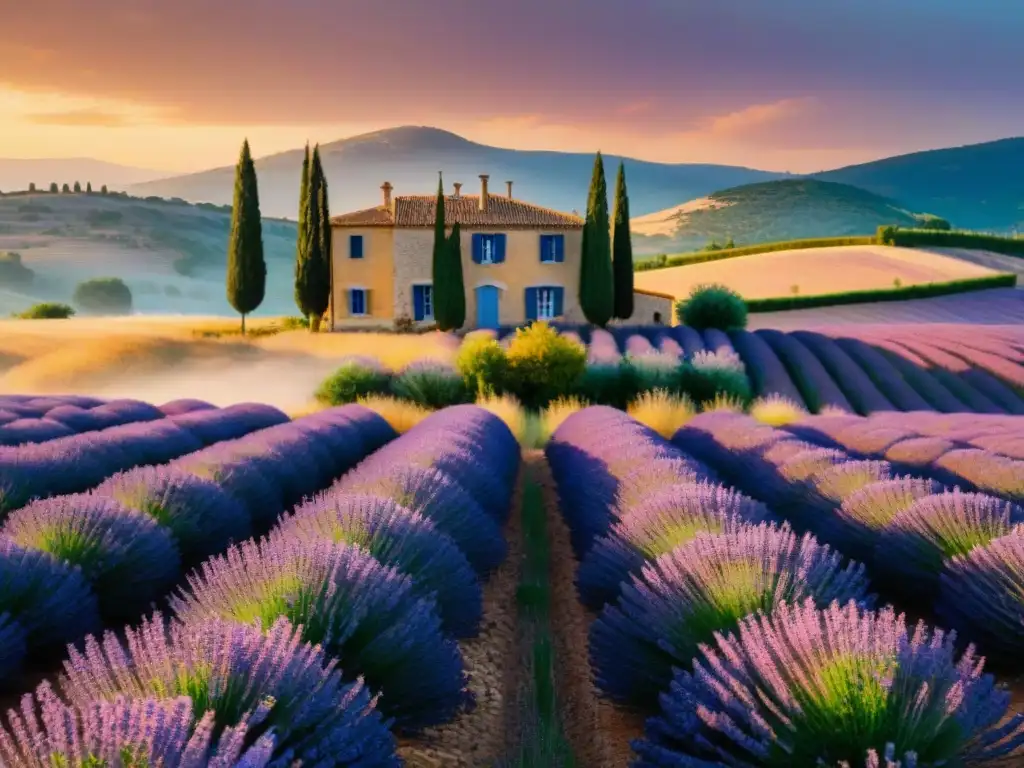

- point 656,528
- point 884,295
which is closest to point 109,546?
point 656,528

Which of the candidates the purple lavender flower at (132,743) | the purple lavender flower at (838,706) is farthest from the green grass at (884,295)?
the purple lavender flower at (132,743)

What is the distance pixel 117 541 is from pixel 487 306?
2721cm

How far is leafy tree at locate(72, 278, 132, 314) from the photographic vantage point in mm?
66438

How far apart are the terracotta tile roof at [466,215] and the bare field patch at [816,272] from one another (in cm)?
1363

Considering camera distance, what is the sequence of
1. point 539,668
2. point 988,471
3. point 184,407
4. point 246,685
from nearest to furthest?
point 246,685, point 539,668, point 988,471, point 184,407

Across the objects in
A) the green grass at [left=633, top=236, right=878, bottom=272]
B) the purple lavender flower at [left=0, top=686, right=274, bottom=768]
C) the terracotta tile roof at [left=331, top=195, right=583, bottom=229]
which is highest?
the terracotta tile roof at [left=331, top=195, right=583, bottom=229]

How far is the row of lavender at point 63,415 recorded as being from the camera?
10367 millimetres

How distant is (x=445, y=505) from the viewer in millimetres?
5516

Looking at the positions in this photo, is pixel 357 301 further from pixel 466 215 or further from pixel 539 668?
pixel 539 668

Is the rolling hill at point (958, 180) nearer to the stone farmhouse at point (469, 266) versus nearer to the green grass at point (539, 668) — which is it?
the stone farmhouse at point (469, 266)

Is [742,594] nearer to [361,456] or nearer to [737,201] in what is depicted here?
[361,456]

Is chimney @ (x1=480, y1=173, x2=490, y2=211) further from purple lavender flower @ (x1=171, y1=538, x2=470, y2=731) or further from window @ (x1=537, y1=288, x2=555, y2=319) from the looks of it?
purple lavender flower @ (x1=171, y1=538, x2=470, y2=731)

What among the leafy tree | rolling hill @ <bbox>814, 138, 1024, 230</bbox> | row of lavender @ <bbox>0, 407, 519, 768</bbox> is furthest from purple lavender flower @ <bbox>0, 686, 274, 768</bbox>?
rolling hill @ <bbox>814, 138, 1024, 230</bbox>

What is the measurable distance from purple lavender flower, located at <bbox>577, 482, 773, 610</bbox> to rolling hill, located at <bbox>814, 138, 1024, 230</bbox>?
6454 inches
